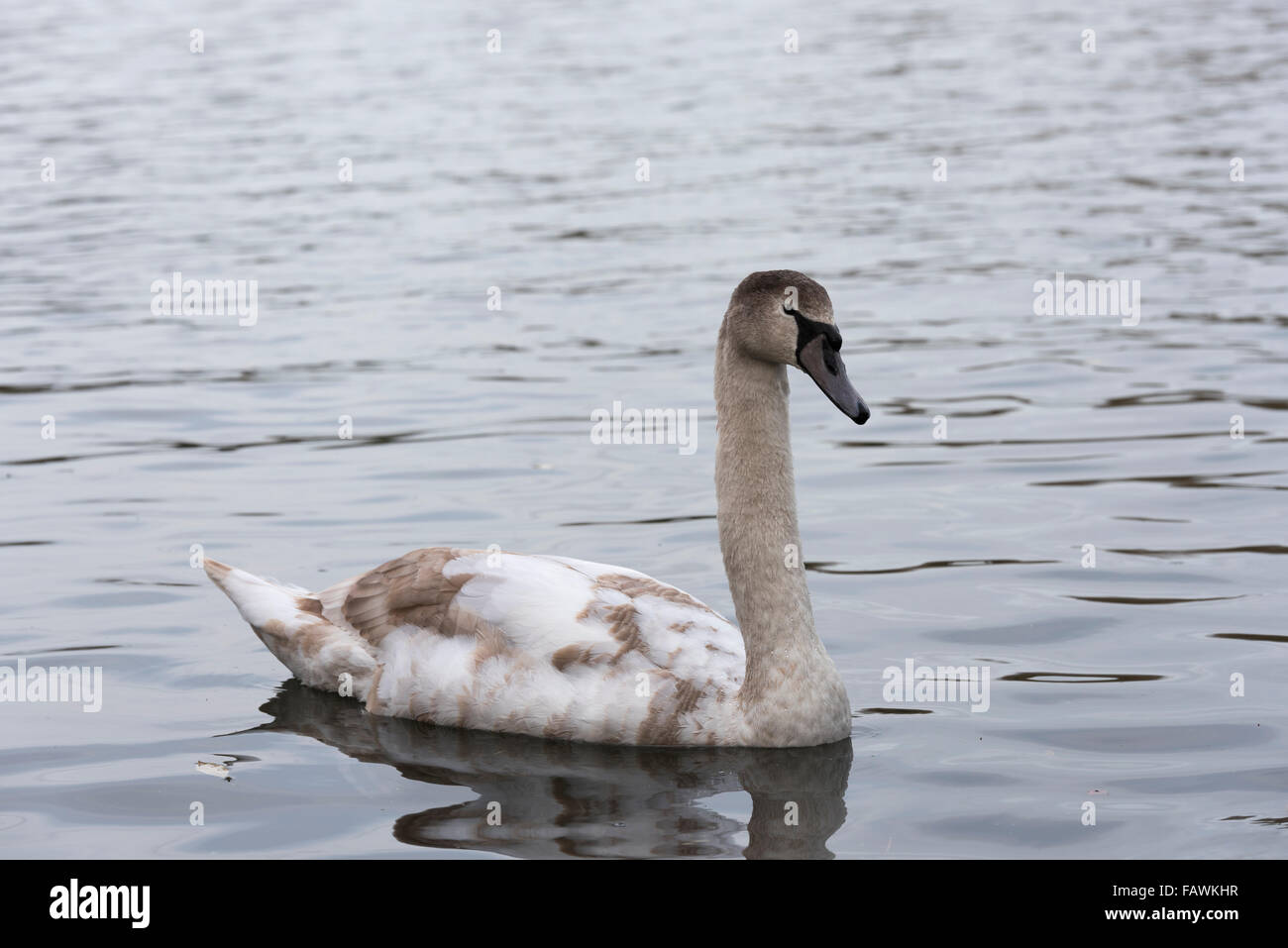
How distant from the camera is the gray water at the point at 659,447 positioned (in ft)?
24.4

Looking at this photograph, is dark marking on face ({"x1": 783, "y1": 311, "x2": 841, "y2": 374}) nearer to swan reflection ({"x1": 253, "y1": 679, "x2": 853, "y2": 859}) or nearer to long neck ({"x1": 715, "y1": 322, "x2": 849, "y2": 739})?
long neck ({"x1": 715, "y1": 322, "x2": 849, "y2": 739})

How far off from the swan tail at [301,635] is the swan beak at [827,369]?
246 cm

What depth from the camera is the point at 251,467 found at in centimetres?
1282

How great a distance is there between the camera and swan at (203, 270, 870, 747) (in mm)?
7762

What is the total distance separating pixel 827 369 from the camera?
24.6ft

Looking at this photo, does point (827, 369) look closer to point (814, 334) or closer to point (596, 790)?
point (814, 334)

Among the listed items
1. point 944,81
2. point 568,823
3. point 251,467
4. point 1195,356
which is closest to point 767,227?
point 1195,356

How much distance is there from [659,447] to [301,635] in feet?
16.6

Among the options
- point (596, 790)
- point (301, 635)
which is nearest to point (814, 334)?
point (596, 790)

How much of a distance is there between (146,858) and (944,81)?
26832 mm

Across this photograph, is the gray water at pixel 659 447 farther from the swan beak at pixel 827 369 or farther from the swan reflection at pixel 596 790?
the swan beak at pixel 827 369

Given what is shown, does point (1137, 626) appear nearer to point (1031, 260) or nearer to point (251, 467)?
point (251, 467)

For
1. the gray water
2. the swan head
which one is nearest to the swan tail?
the gray water

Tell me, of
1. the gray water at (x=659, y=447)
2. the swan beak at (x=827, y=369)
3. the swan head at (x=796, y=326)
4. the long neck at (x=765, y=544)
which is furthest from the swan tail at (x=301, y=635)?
the swan beak at (x=827, y=369)
